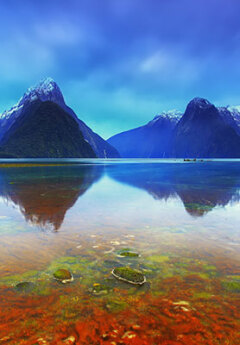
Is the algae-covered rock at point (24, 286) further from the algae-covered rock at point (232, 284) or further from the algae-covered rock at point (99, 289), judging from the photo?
the algae-covered rock at point (232, 284)

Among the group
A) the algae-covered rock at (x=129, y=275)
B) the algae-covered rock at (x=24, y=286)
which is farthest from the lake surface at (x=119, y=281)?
the algae-covered rock at (x=129, y=275)

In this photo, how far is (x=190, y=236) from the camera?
38.0ft

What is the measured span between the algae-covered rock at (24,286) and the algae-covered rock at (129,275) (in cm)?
268

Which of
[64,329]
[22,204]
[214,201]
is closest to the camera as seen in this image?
[64,329]

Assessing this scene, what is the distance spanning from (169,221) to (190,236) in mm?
2973

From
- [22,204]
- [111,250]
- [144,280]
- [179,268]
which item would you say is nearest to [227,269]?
[179,268]

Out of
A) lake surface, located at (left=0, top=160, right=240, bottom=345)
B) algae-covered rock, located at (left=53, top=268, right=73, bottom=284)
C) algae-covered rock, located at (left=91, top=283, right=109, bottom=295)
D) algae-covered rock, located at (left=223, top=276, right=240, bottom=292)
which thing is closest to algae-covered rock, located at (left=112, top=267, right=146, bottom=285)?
lake surface, located at (left=0, top=160, right=240, bottom=345)

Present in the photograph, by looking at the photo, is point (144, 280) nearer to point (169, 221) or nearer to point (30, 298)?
point (30, 298)

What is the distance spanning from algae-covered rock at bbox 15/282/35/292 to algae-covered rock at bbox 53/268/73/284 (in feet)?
2.66

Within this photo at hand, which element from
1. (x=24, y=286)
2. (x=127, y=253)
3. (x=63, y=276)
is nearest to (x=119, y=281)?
(x=63, y=276)

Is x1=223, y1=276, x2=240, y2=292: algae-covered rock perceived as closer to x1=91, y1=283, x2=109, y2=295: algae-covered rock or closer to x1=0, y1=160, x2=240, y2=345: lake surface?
x1=0, y1=160, x2=240, y2=345: lake surface

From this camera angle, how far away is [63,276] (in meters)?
7.54

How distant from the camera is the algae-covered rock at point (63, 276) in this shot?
7367mm

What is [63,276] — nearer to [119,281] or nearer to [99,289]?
[99,289]
